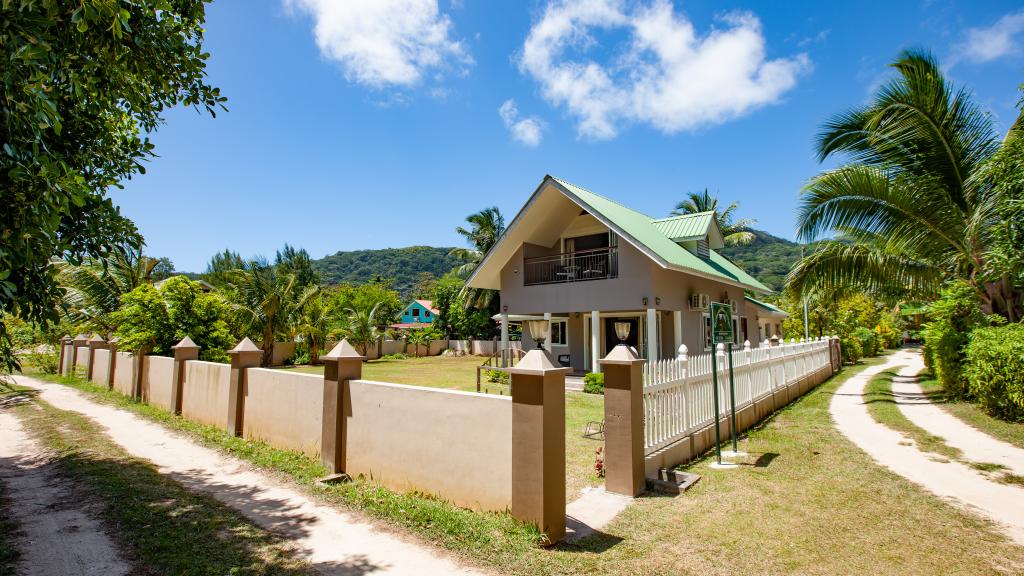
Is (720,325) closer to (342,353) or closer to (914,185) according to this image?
(342,353)

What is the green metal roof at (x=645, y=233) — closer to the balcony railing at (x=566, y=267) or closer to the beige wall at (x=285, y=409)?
the balcony railing at (x=566, y=267)

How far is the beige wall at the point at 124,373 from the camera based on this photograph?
44.2ft

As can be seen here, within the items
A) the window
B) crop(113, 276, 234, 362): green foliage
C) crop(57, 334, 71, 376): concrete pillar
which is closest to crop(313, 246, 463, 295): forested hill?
crop(57, 334, 71, 376): concrete pillar

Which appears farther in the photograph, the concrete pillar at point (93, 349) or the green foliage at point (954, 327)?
the concrete pillar at point (93, 349)

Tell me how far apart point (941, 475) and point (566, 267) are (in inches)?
456

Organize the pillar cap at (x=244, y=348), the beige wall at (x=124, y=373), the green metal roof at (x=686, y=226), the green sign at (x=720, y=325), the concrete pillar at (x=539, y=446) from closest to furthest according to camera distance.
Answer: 1. the concrete pillar at (x=539, y=446)
2. the green sign at (x=720, y=325)
3. the pillar cap at (x=244, y=348)
4. the beige wall at (x=124, y=373)
5. the green metal roof at (x=686, y=226)

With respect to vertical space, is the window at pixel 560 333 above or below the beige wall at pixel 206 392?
above

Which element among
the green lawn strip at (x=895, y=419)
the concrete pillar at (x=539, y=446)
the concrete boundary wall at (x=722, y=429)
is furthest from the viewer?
the green lawn strip at (x=895, y=419)

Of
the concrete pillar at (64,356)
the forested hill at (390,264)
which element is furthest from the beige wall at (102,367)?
the forested hill at (390,264)

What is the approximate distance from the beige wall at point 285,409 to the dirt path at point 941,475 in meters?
7.72

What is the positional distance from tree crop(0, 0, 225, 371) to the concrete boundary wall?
5.90m

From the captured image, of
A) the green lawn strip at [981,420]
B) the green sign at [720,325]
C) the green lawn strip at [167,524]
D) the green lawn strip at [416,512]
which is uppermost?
the green sign at [720,325]

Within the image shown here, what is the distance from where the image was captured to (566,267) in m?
16.8

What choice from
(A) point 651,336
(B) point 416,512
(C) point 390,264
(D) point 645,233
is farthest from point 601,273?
(C) point 390,264
